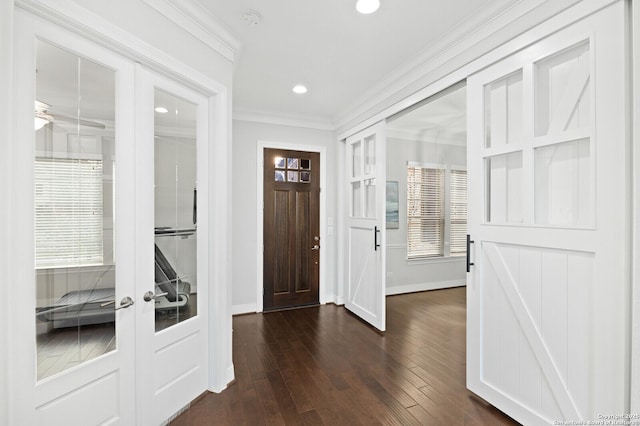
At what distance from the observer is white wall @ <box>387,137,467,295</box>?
5070mm

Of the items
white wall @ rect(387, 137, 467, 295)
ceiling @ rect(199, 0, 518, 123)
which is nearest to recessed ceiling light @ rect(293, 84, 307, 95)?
ceiling @ rect(199, 0, 518, 123)

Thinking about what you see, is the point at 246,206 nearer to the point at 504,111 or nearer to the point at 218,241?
the point at 218,241

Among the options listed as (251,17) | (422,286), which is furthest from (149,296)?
(422,286)

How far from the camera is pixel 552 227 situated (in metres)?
1.67

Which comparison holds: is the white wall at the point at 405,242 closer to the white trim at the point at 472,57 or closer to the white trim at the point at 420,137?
the white trim at the point at 420,137

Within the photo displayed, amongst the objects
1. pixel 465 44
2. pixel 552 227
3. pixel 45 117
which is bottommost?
pixel 552 227

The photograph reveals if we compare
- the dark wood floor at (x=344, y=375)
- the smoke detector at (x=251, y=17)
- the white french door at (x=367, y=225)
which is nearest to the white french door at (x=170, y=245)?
the dark wood floor at (x=344, y=375)

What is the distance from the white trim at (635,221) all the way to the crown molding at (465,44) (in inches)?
16.8

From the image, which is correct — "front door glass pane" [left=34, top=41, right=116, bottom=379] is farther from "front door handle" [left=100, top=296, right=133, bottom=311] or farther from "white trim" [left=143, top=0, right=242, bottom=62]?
"white trim" [left=143, top=0, right=242, bottom=62]

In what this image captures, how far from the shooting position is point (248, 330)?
11.4 feet

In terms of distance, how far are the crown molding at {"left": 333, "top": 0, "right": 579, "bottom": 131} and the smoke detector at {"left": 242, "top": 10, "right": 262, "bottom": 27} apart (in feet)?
4.70

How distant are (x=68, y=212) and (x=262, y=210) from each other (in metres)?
2.71

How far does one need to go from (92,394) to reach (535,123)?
2.93 metres

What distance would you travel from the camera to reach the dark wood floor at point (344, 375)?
1.98 m
